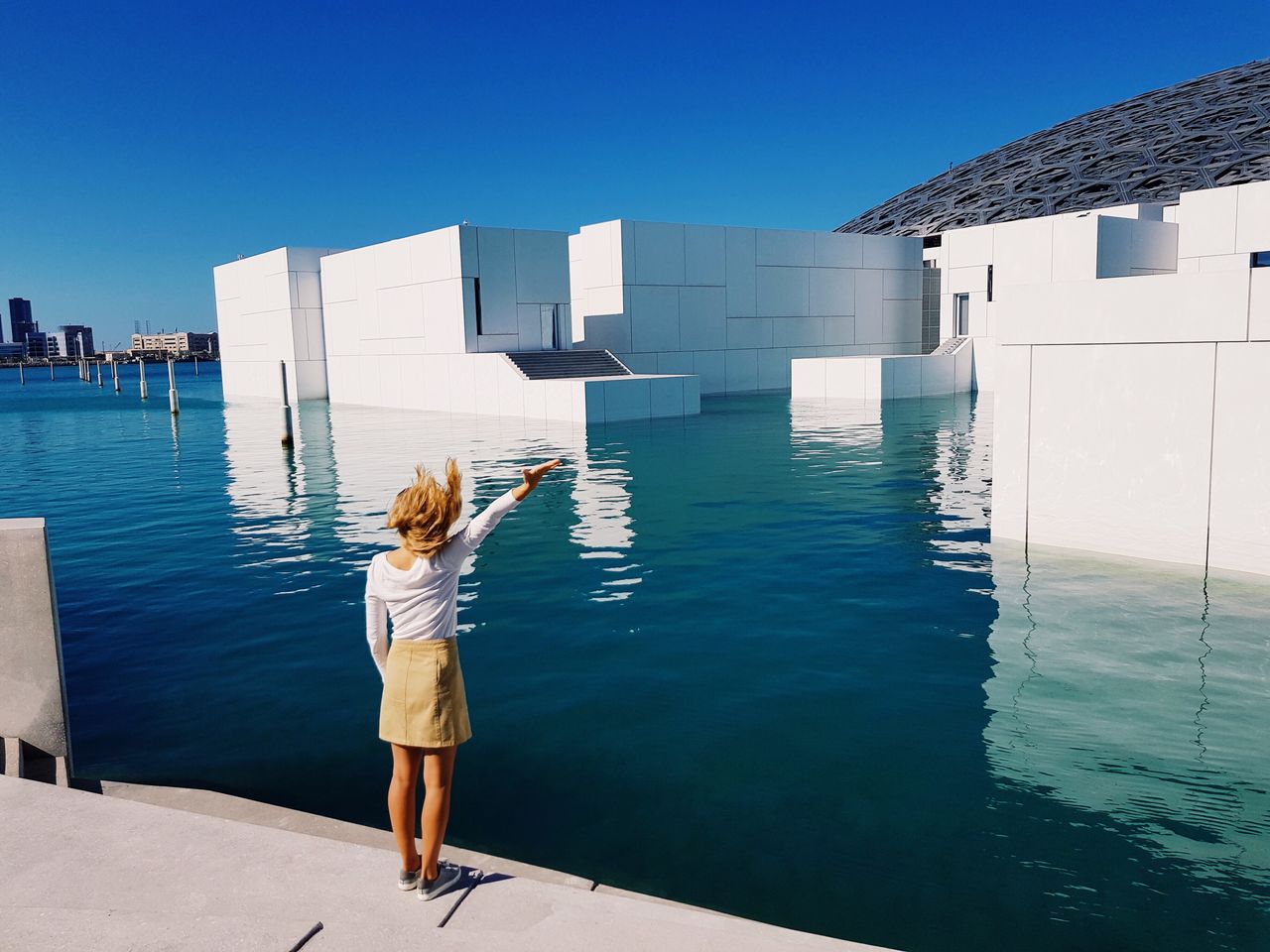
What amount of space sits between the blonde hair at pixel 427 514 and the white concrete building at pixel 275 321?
40485 mm

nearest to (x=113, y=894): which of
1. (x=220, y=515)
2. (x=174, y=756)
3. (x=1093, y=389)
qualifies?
(x=174, y=756)

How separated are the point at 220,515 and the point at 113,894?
1142 cm

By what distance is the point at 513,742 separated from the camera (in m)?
6.20

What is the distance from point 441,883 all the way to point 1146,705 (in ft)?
15.9

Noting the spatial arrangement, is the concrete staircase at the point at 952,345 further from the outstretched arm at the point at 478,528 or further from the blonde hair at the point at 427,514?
the blonde hair at the point at 427,514

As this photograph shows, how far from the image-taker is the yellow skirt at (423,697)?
3992 millimetres

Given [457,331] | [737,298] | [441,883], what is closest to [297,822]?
[441,883]

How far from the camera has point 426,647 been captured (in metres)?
4.02

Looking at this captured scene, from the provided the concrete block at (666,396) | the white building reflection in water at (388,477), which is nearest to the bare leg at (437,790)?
the white building reflection in water at (388,477)

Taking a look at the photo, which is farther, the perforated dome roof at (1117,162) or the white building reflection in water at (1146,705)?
the perforated dome roof at (1117,162)

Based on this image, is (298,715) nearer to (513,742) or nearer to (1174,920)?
(513,742)

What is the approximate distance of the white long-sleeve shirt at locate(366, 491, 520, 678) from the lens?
402 centimetres

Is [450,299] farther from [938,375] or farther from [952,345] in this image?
[952,345]

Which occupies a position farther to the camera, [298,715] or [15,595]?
[298,715]
